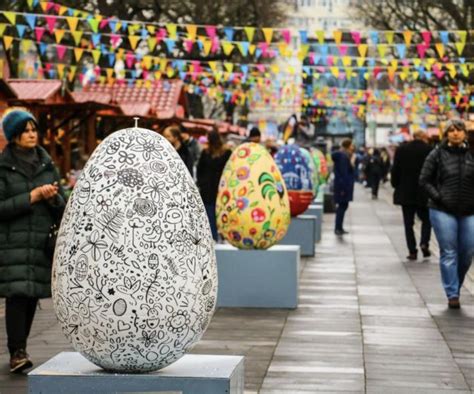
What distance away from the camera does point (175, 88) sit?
3947 centimetres

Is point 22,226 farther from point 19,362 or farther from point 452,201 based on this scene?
point 452,201

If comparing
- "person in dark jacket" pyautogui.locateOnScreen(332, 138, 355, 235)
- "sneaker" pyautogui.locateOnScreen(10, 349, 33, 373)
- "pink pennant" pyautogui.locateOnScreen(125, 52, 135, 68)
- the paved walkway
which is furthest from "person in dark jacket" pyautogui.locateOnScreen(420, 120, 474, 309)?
"pink pennant" pyautogui.locateOnScreen(125, 52, 135, 68)

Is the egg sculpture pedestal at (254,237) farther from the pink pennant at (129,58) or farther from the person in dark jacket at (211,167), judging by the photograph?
the pink pennant at (129,58)

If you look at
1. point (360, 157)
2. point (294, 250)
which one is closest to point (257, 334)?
point (294, 250)

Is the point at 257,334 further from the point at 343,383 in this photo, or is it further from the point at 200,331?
the point at 200,331

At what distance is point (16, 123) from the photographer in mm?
9023

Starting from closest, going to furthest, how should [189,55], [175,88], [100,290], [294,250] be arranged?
[100,290], [294,250], [175,88], [189,55]

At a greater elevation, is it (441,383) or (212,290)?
(212,290)

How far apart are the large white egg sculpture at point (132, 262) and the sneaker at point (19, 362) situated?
2580 millimetres

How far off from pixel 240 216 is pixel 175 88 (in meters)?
26.7

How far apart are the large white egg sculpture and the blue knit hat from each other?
2.69 m

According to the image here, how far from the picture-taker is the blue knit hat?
9031mm

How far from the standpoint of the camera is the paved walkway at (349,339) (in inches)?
347

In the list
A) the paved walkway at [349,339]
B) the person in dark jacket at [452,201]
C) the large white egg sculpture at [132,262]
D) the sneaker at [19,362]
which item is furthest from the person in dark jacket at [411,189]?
the large white egg sculpture at [132,262]
